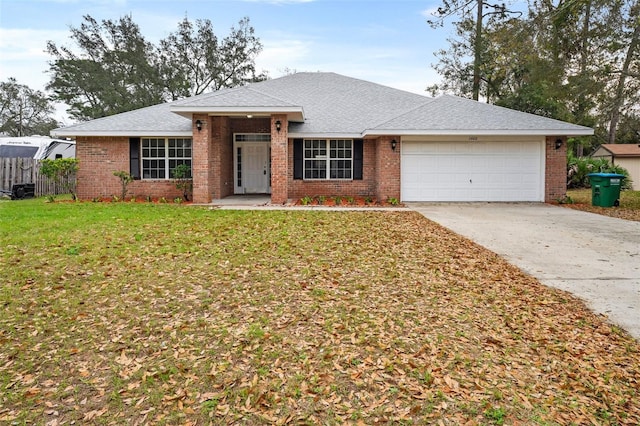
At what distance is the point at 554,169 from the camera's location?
52.7 feet

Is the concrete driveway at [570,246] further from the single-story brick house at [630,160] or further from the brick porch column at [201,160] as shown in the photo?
the single-story brick house at [630,160]

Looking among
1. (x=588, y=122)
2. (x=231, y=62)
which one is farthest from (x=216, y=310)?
(x=231, y=62)

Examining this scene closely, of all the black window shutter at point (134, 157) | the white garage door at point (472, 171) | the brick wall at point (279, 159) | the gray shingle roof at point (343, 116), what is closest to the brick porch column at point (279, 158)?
the brick wall at point (279, 159)

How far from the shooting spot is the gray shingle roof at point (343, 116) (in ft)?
48.1

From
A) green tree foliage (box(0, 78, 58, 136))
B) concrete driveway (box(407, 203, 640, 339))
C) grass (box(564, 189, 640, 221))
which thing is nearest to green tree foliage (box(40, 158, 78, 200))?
concrete driveway (box(407, 203, 640, 339))

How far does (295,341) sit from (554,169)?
49.3ft

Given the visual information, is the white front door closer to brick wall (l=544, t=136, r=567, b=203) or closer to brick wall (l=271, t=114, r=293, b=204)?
brick wall (l=271, t=114, r=293, b=204)

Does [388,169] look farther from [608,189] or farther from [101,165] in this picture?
[101,165]

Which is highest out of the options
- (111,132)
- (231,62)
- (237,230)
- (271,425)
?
(231,62)

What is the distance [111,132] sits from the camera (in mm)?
16188

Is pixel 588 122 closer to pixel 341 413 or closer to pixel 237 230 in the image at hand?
pixel 237 230

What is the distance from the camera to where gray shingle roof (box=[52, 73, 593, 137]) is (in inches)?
577

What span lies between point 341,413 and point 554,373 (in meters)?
1.77

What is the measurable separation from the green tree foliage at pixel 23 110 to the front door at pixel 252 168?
35.9 meters
